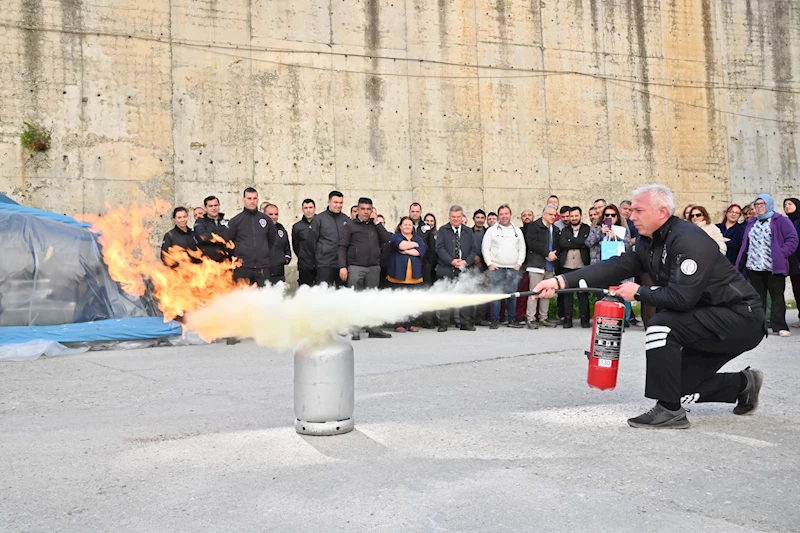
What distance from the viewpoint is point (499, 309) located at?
496 inches

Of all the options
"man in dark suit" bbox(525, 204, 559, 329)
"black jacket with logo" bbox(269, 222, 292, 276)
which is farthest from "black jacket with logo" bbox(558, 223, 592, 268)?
"black jacket with logo" bbox(269, 222, 292, 276)

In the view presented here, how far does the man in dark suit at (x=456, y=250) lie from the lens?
1187 cm

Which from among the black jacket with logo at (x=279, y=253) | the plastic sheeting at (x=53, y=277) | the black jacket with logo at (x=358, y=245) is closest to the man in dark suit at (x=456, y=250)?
the black jacket with logo at (x=358, y=245)

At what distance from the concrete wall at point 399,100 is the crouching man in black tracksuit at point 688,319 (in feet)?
34.1

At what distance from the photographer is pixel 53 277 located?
996 centimetres

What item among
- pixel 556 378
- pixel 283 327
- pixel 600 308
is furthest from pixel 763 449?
pixel 283 327

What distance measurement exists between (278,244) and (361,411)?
6756mm

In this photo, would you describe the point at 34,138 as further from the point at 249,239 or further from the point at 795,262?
the point at 795,262

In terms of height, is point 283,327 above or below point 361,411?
above

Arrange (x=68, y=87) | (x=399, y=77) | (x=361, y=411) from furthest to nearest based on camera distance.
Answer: (x=399, y=77)
(x=68, y=87)
(x=361, y=411)

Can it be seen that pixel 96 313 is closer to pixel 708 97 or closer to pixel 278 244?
pixel 278 244

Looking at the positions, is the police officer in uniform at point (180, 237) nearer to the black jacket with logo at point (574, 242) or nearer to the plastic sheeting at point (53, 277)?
the plastic sheeting at point (53, 277)

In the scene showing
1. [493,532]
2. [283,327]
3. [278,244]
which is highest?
[278,244]

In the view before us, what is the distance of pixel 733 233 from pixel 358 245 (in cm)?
582
